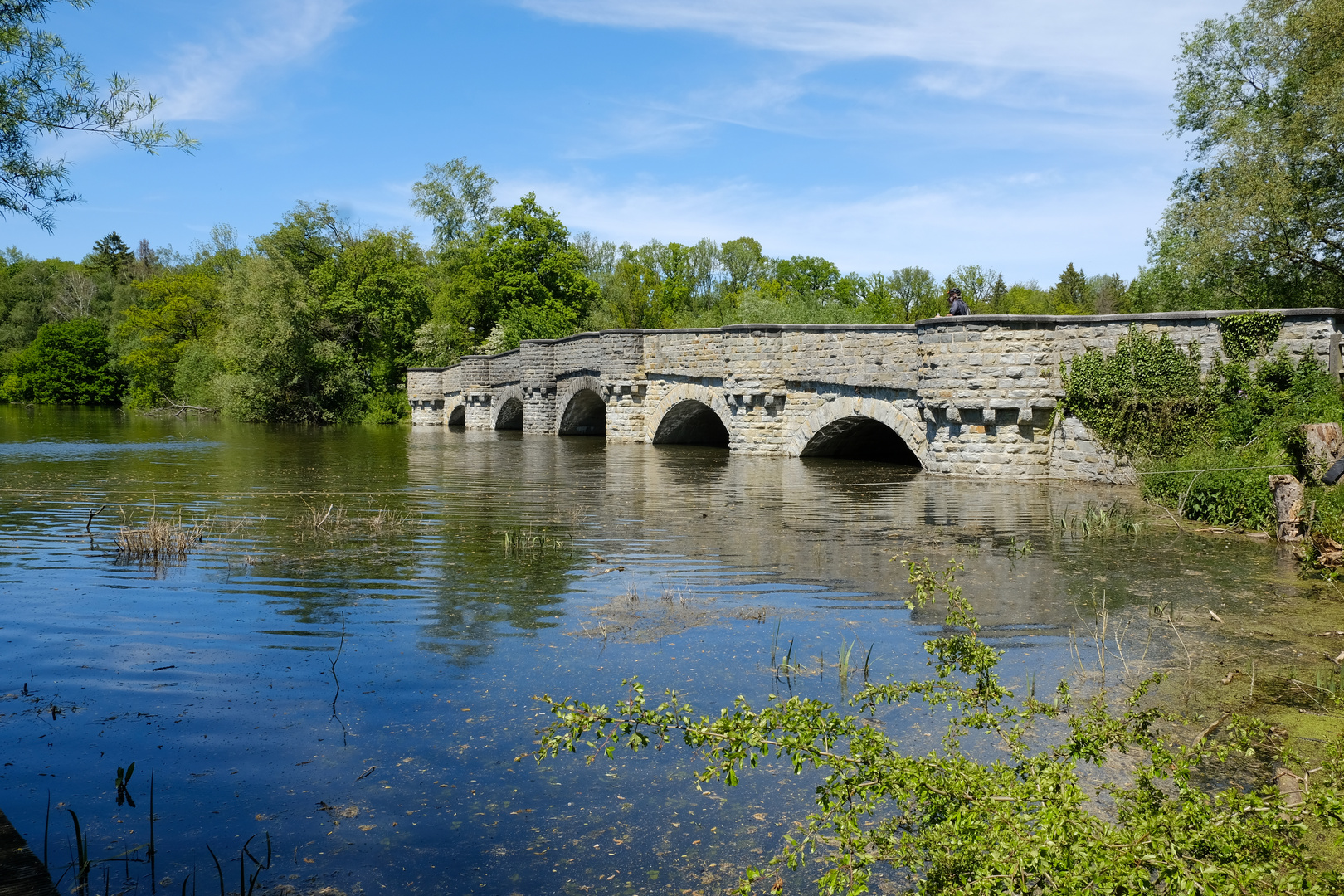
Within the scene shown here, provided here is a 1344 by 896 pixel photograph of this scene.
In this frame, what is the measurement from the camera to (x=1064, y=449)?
1630cm

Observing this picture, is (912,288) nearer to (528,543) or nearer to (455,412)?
(455,412)

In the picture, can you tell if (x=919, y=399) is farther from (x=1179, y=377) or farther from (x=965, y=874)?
(x=965, y=874)

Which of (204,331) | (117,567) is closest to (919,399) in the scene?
(117,567)

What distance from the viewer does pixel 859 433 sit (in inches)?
904

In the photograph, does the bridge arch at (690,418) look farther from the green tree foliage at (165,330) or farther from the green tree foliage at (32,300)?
the green tree foliage at (32,300)

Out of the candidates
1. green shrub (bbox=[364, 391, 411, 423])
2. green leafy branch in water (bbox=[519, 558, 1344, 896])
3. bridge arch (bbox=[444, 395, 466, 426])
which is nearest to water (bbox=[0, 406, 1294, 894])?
green leafy branch in water (bbox=[519, 558, 1344, 896])

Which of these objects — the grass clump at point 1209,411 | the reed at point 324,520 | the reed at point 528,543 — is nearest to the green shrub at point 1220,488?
the grass clump at point 1209,411

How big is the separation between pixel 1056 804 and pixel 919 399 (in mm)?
15447

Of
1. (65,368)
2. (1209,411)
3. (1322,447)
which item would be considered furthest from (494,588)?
(65,368)

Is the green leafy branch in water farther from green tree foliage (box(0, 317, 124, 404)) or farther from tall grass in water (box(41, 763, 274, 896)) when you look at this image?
green tree foliage (box(0, 317, 124, 404))

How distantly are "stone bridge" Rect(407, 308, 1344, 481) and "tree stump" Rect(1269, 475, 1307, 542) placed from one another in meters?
4.24

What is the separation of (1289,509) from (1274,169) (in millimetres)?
13820

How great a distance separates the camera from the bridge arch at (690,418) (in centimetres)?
2442

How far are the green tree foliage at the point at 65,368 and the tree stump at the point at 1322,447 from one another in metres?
72.0
